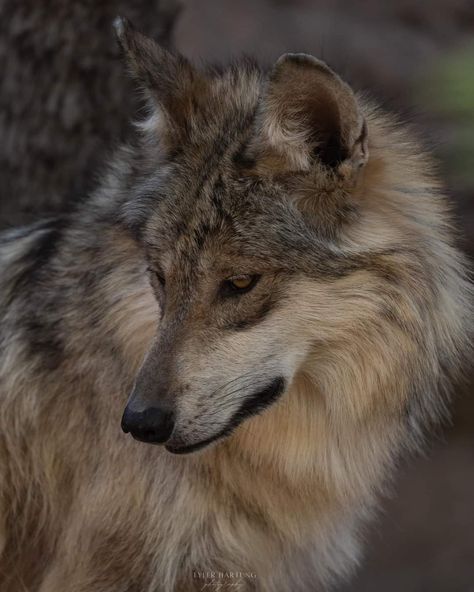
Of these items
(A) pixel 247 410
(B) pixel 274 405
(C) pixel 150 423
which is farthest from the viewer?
(B) pixel 274 405

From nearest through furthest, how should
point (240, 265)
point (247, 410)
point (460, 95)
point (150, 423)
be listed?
point (460, 95)
point (150, 423)
point (240, 265)
point (247, 410)

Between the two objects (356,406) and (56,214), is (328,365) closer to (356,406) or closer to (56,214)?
(356,406)

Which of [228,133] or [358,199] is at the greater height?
[228,133]

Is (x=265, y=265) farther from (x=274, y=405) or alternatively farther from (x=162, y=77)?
(x=162, y=77)

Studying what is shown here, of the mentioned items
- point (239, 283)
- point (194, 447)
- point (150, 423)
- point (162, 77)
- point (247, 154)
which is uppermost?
point (162, 77)

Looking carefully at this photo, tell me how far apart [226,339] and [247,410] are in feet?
0.93

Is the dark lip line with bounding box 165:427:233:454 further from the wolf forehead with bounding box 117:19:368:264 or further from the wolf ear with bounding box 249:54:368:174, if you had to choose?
the wolf ear with bounding box 249:54:368:174

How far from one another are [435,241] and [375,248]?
33 cm

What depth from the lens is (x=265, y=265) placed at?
10.7ft

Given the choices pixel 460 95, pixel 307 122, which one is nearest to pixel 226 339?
pixel 307 122

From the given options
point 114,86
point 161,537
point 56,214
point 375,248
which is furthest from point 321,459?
point 114,86

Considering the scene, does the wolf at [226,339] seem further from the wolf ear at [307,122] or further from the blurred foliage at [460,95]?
the blurred foliage at [460,95]

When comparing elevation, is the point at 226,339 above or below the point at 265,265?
below

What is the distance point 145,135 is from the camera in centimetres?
386
